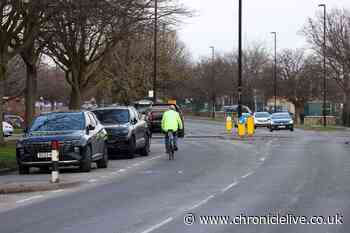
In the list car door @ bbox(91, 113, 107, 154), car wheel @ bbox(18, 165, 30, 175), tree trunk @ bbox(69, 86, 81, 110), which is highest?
tree trunk @ bbox(69, 86, 81, 110)

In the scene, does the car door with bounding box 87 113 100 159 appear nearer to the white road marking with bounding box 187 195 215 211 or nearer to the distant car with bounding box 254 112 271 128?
the white road marking with bounding box 187 195 215 211

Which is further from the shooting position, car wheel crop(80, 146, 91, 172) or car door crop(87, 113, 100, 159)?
car door crop(87, 113, 100, 159)

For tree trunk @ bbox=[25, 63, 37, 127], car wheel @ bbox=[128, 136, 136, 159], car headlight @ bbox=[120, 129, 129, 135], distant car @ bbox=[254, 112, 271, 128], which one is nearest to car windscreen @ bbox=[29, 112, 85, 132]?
car headlight @ bbox=[120, 129, 129, 135]

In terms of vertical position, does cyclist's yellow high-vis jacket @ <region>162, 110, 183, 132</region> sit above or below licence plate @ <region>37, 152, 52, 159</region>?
above

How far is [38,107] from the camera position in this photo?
90562 millimetres

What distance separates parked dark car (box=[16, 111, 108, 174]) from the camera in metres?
20.4

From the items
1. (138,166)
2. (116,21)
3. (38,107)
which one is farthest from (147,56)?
(138,166)

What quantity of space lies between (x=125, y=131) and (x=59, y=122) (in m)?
4.59

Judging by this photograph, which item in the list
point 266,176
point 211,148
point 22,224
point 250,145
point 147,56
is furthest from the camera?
point 147,56

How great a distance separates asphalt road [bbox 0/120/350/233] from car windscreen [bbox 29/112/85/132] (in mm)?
1926

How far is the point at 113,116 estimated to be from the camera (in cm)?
2706

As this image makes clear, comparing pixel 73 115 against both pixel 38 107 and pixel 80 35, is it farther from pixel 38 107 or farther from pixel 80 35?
pixel 38 107

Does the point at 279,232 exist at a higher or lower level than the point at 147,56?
lower

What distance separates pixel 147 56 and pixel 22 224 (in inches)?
2275
